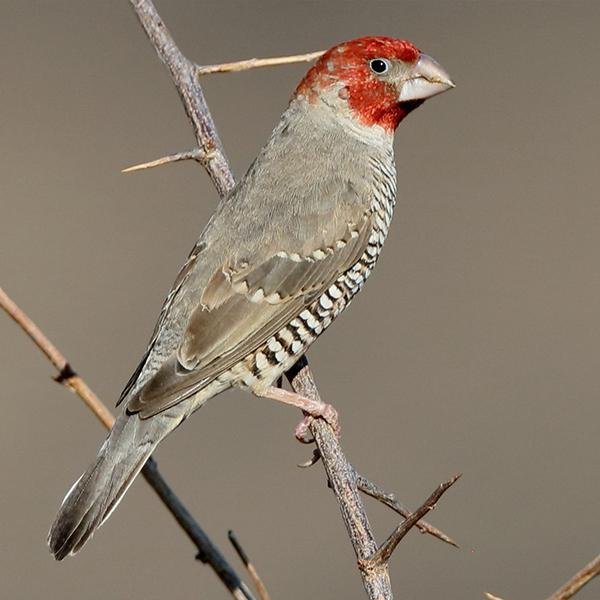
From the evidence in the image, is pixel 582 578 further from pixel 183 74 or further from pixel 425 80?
pixel 425 80

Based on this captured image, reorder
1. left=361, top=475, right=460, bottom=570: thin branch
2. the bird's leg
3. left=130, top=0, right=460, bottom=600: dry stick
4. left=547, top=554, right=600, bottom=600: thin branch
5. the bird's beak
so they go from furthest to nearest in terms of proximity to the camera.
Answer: the bird's beak, the bird's leg, left=130, top=0, right=460, bottom=600: dry stick, left=361, top=475, right=460, bottom=570: thin branch, left=547, top=554, right=600, bottom=600: thin branch

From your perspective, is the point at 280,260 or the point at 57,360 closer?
the point at 57,360

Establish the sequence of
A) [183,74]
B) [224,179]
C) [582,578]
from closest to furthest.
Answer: [582,578] < [183,74] < [224,179]

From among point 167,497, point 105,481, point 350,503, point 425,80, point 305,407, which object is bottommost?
point 350,503

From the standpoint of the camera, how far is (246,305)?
4.77m

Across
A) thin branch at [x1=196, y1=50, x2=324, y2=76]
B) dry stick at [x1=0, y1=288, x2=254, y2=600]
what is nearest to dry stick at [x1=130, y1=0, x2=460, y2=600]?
thin branch at [x1=196, y1=50, x2=324, y2=76]

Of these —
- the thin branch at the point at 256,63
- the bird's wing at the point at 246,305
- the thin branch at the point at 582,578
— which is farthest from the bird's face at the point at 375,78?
the thin branch at the point at 582,578

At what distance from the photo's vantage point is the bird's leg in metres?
4.67

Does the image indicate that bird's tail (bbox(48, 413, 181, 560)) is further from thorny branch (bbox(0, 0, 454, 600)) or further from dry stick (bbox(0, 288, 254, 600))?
dry stick (bbox(0, 288, 254, 600))

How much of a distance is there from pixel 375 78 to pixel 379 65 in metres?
0.06

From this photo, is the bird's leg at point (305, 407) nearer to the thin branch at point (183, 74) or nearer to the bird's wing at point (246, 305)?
the bird's wing at point (246, 305)

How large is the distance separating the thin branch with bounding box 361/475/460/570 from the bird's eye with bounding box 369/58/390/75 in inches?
99.3

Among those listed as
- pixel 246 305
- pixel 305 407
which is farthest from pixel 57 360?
pixel 305 407

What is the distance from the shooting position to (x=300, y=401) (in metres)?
4.86
